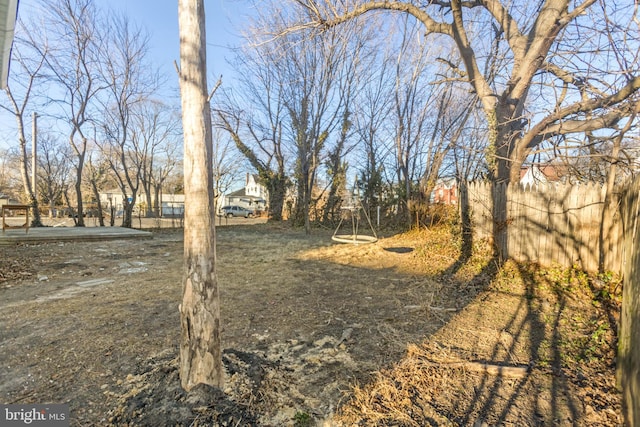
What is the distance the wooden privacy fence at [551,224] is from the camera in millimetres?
4074

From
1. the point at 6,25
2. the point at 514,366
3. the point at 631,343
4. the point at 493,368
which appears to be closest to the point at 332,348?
the point at 493,368

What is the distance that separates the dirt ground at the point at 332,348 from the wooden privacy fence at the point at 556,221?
351mm

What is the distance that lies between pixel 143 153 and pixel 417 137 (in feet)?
47.5

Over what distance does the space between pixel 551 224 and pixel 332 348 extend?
4153mm

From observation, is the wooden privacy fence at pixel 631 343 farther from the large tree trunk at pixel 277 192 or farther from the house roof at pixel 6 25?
the large tree trunk at pixel 277 192

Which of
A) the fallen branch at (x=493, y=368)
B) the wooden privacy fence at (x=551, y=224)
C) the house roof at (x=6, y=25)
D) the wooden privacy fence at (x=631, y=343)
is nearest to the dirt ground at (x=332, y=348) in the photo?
the fallen branch at (x=493, y=368)

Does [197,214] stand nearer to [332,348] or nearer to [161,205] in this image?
[332,348]

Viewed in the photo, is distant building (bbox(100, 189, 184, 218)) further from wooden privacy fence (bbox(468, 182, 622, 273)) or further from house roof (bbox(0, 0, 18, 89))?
wooden privacy fence (bbox(468, 182, 622, 273))

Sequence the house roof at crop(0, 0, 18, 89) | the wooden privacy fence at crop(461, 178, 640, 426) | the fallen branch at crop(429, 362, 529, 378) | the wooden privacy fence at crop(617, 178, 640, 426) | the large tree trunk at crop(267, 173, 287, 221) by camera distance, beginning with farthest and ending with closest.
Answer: the large tree trunk at crop(267, 173, 287, 221)
the wooden privacy fence at crop(461, 178, 640, 426)
the house roof at crop(0, 0, 18, 89)
the fallen branch at crop(429, 362, 529, 378)
the wooden privacy fence at crop(617, 178, 640, 426)

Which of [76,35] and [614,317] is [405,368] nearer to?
[614,317]

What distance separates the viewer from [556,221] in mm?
4484

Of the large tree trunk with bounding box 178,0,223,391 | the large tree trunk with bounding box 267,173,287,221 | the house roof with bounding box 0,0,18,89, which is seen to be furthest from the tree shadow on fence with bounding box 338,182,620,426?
the large tree trunk with bounding box 267,173,287,221

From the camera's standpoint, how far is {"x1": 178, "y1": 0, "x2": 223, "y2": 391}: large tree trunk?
1.66 metres

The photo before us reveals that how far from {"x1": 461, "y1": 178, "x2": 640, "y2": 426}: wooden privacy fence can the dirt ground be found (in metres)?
0.35
